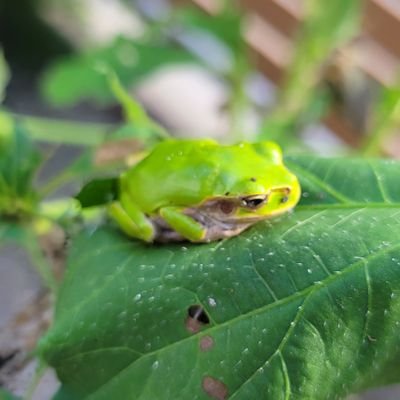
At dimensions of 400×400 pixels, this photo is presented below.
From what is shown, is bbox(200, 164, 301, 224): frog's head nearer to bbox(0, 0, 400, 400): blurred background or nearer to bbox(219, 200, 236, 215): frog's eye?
bbox(219, 200, 236, 215): frog's eye

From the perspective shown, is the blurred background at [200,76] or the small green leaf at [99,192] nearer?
the small green leaf at [99,192]

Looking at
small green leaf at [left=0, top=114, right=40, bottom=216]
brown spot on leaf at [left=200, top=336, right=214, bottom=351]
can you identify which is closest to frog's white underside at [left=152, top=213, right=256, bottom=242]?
brown spot on leaf at [left=200, top=336, right=214, bottom=351]

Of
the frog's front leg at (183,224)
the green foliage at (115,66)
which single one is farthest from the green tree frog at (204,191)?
the green foliage at (115,66)

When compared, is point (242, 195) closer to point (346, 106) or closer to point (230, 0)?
point (230, 0)

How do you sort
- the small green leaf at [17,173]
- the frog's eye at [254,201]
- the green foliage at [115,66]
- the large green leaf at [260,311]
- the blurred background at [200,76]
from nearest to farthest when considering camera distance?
the large green leaf at [260,311] < the frog's eye at [254,201] < the small green leaf at [17,173] < the blurred background at [200,76] < the green foliage at [115,66]

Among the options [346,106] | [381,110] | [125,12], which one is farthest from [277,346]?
[125,12]

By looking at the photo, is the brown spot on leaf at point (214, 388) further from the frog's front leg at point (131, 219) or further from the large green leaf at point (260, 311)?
the frog's front leg at point (131, 219)

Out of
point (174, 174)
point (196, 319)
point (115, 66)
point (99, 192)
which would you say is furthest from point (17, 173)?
point (115, 66)
